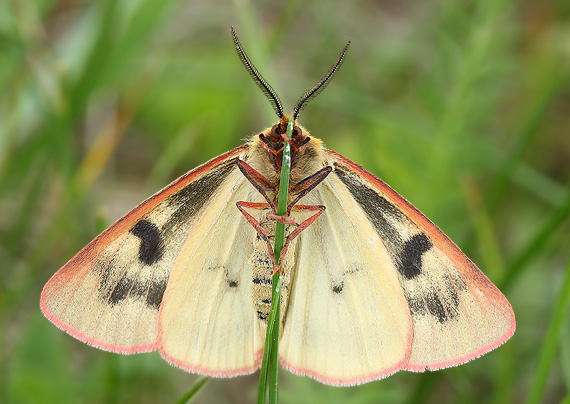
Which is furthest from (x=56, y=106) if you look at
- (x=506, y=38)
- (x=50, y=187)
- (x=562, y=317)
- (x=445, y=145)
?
(x=562, y=317)

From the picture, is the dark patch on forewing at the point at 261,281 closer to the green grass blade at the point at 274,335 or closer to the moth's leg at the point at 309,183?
the moth's leg at the point at 309,183

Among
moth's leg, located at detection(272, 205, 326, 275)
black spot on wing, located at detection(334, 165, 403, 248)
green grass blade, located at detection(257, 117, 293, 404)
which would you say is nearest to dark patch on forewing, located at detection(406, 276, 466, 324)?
black spot on wing, located at detection(334, 165, 403, 248)

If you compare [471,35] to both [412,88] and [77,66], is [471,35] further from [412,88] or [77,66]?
[77,66]

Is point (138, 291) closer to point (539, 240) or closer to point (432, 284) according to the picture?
point (432, 284)

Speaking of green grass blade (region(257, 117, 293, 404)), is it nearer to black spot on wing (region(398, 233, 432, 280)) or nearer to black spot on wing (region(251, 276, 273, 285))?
black spot on wing (region(251, 276, 273, 285))

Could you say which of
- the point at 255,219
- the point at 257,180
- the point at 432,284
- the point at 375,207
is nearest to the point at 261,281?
the point at 255,219

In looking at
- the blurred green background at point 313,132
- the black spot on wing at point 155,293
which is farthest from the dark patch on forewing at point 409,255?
the black spot on wing at point 155,293
